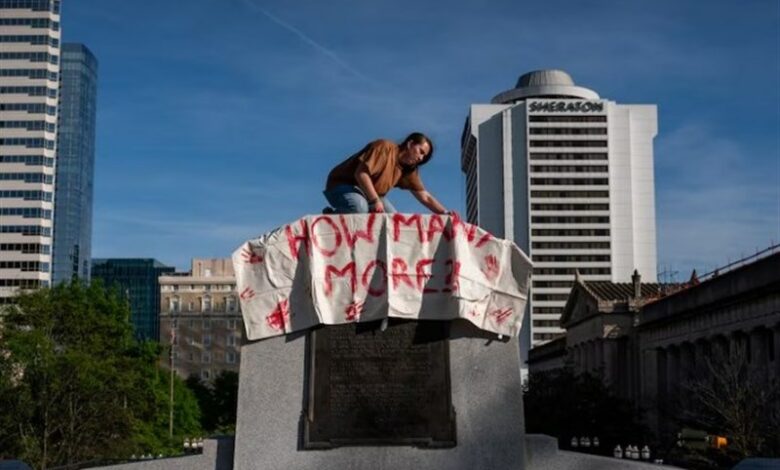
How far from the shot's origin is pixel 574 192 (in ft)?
534

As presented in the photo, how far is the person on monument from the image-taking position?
14.6m

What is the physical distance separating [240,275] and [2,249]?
130m

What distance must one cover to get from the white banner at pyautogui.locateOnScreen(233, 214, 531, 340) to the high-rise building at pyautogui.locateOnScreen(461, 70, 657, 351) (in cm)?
14711

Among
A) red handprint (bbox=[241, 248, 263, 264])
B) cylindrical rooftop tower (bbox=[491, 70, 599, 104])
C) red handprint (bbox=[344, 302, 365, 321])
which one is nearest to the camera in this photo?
red handprint (bbox=[344, 302, 365, 321])

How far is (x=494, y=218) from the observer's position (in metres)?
166

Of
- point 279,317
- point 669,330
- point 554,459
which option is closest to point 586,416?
point 669,330

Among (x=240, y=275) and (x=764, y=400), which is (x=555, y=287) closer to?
(x=764, y=400)

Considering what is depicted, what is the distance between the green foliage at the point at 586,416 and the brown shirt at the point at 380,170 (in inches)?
1612

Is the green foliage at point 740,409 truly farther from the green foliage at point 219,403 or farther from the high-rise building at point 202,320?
the high-rise building at point 202,320

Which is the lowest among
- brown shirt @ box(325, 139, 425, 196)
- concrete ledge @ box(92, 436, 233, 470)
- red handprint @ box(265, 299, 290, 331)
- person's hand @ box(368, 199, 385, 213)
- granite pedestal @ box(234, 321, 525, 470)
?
concrete ledge @ box(92, 436, 233, 470)

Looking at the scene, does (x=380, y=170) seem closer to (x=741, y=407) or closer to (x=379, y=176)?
(x=379, y=176)

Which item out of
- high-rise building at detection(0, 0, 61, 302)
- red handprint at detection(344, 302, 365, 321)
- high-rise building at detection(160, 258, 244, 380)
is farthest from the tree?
high-rise building at detection(160, 258, 244, 380)

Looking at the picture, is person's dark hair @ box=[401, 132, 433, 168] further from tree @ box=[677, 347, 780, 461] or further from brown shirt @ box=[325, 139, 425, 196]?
tree @ box=[677, 347, 780, 461]

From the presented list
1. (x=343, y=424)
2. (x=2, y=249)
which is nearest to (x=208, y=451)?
(x=343, y=424)
